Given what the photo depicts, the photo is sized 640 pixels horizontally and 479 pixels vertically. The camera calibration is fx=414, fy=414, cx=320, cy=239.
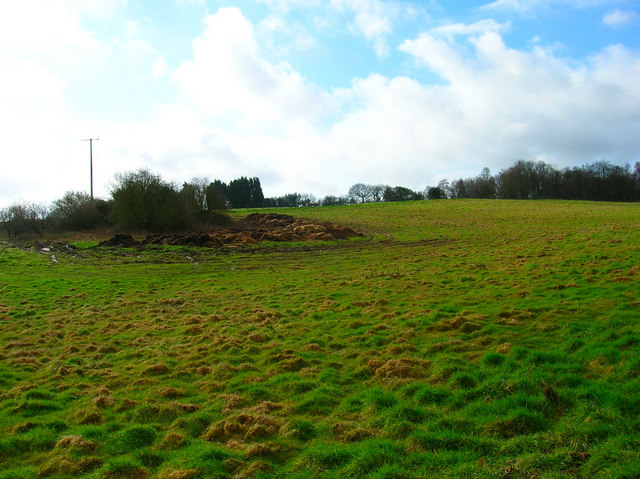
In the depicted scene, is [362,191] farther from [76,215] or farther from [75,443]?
[75,443]

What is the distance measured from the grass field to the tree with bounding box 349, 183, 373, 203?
108 m

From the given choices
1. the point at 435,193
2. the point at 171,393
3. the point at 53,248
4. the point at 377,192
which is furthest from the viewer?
the point at 377,192

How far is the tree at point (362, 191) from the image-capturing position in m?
124

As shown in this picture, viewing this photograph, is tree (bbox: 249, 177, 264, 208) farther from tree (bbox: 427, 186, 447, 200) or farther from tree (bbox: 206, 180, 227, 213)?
tree (bbox: 206, 180, 227, 213)

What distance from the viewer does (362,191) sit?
411ft

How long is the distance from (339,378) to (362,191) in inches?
4694

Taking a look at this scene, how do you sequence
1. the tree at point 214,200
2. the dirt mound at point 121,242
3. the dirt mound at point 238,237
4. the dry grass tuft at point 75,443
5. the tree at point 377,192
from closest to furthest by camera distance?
the dry grass tuft at point 75,443 < the dirt mound at point 238,237 < the dirt mound at point 121,242 < the tree at point 214,200 < the tree at point 377,192

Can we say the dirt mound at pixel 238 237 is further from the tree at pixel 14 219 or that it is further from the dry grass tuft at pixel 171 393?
the dry grass tuft at pixel 171 393

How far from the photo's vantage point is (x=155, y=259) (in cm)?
2847

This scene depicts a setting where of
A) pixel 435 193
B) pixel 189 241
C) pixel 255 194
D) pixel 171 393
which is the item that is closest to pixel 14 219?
pixel 189 241

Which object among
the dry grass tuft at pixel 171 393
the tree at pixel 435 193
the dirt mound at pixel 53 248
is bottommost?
the dry grass tuft at pixel 171 393

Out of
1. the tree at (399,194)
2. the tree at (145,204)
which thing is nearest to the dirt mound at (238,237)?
the tree at (145,204)

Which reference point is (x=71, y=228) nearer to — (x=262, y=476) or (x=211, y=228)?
(x=211, y=228)

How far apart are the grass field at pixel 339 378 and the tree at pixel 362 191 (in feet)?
353
